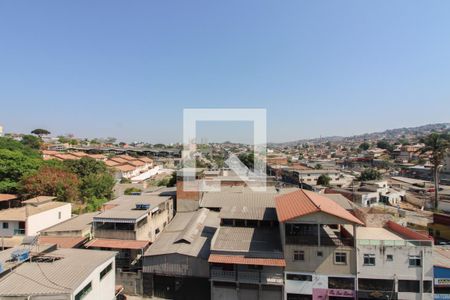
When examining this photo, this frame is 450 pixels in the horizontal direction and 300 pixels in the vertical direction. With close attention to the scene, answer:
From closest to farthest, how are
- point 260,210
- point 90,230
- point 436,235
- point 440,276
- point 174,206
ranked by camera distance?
point 440,276
point 260,210
point 90,230
point 436,235
point 174,206

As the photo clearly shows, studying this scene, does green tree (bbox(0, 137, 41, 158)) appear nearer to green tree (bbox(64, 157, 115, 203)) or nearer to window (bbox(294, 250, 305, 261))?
green tree (bbox(64, 157, 115, 203))

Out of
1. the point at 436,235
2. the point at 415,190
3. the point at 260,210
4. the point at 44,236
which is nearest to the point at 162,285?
the point at 260,210

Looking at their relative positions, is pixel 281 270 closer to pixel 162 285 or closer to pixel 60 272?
pixel 162 285

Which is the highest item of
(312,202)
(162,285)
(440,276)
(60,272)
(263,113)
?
(263,113)

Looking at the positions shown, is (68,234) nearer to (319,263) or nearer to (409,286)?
(319,263)

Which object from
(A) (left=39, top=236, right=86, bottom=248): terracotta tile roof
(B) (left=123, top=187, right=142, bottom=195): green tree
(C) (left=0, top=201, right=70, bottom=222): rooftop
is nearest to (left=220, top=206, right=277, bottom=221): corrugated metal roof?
(A) (left=39, top=236, right=86, bottom=248): terracotta tile roof

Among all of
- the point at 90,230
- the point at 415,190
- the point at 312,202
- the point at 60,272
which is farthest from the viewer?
the point at 415,190

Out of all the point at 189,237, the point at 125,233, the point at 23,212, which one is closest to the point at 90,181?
the point at 23,212

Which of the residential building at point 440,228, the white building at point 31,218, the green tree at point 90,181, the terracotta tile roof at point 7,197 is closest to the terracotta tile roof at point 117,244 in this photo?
the white building at point 31,218
